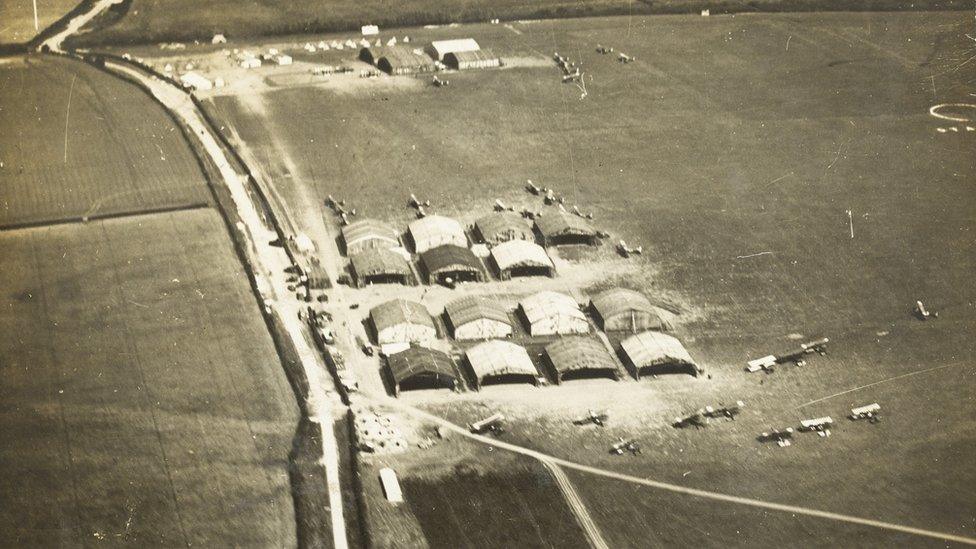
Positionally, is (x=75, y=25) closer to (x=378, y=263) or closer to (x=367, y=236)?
(x=367, y=236)

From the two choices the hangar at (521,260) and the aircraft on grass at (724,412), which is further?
the hangar at (521,260)

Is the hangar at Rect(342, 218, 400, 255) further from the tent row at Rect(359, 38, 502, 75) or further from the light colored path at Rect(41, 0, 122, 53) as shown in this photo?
the light colored path at Rect(41, 0, 122, 53)

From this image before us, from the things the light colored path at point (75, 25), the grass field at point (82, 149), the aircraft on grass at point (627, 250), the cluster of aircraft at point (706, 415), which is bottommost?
the cluster of aircraft at point (706, 415)

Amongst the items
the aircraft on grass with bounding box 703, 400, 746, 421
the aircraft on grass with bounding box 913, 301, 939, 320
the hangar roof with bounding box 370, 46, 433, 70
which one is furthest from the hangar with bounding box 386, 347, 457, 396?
the hangar roof with bounding box 370, 46, 433, 70

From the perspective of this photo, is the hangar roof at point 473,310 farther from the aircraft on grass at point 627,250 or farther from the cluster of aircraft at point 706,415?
the cluster of aircraft at point 706,415

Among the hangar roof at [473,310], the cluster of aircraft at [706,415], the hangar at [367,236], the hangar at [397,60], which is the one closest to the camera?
the cluster of aircraft at [706,415]

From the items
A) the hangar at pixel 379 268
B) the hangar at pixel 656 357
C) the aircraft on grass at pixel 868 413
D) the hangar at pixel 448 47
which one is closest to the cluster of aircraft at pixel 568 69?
the hangar at pixel 448 47
